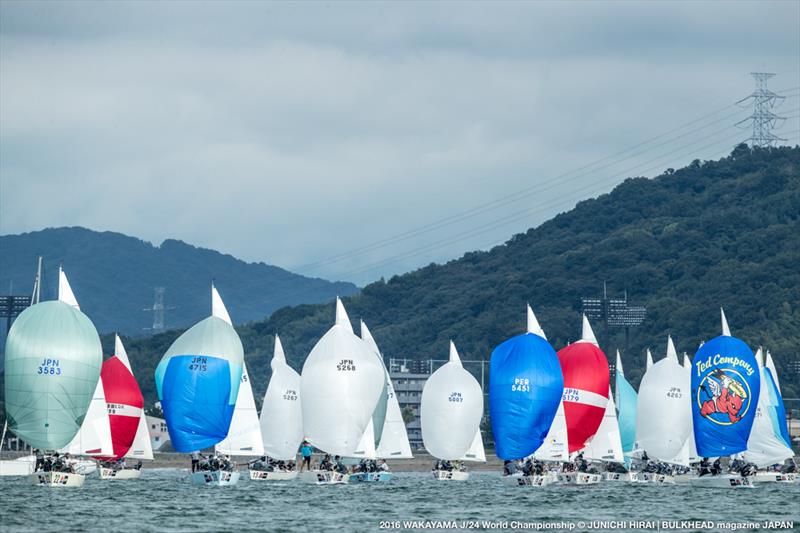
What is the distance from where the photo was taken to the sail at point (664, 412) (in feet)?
295

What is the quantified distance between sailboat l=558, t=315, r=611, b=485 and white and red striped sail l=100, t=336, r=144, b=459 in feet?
82.7

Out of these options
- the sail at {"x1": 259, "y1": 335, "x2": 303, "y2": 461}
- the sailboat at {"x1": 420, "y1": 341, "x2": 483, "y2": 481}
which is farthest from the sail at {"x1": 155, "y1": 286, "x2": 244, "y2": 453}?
the sailboat at {"x1": 420, "y1": 341, "x2": 483, "y2": 481}

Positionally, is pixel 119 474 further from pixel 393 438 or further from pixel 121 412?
pixel 393 438

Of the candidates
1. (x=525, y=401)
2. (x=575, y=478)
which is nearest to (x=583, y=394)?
(x=575, y=478)

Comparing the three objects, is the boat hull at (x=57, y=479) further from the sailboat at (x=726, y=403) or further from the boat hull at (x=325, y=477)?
the sailboat at (x=726, y=403)

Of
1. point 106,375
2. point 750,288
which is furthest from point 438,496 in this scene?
point 750,288

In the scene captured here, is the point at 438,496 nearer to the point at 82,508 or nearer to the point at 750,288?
the point at 82,508

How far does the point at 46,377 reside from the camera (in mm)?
71000

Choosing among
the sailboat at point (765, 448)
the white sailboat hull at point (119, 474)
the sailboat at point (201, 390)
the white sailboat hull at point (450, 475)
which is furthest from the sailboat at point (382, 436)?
the sailboat at point (765, 448)

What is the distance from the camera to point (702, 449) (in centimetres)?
8094

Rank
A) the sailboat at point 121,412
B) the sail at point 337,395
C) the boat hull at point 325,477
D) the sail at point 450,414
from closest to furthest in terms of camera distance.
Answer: the sail at point 337,395 → the boat hull at point 325,477 → the sailboat at point 121,412 → the sail at point 450,414

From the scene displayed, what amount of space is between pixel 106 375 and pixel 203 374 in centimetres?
1443

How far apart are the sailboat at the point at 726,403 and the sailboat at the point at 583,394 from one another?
5.58m

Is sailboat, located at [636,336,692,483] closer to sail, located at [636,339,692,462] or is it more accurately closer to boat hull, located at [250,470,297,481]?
sail, located at [636,339,692,462]
